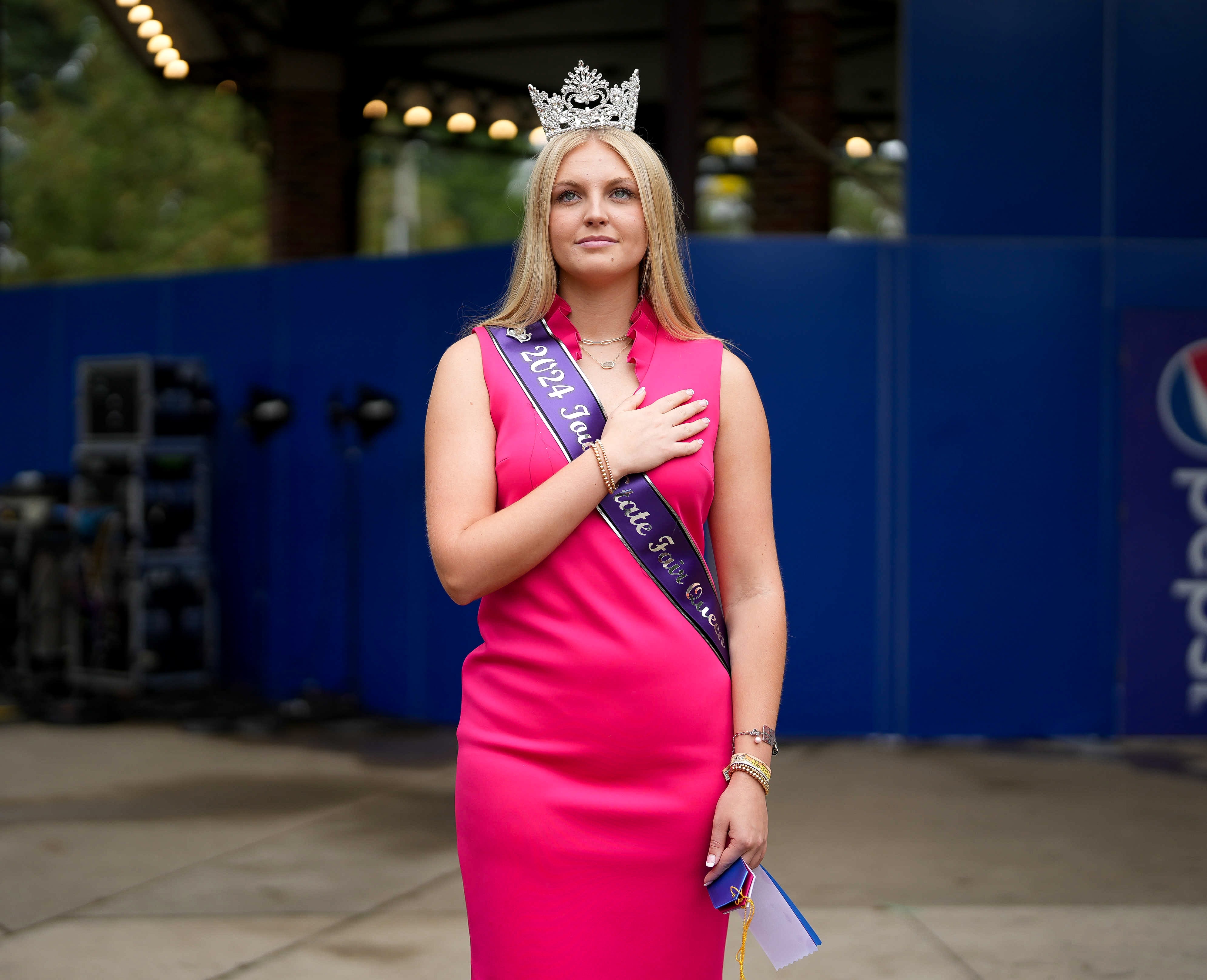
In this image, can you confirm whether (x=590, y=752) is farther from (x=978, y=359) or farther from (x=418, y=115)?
(x=418, y=115)

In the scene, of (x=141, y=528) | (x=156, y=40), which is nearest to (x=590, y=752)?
(x=141, y=528)

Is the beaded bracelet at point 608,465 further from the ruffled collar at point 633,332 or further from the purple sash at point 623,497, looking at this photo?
the ruffled collar at point 633,332

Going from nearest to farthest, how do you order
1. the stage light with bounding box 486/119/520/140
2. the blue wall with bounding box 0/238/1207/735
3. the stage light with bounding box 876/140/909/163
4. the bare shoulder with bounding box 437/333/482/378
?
the bare shoulder with bounding box 437/333/482/378 → the blue wall with bounding box 0/238/1207/735 → the stage light with bounding box 486/119/520/140 → the stage light with bounding box 876/140/909/163

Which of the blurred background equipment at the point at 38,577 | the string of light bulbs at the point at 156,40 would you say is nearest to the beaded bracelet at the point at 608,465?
the blurred background equipment at the point at 38,577

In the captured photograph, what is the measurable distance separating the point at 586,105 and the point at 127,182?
26.4m

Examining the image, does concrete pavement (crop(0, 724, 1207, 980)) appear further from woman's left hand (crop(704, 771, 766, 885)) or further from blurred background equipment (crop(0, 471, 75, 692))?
woman's left hand (crop(704, 771, 766, 885))

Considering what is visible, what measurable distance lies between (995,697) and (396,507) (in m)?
3.33

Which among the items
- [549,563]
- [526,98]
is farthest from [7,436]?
[549,563]

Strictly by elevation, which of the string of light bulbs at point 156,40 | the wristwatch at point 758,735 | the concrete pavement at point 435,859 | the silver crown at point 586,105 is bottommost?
the concrete pavement at point 435,859

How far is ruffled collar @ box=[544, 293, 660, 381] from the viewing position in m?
1.80

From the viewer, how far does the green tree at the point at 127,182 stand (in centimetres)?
2541

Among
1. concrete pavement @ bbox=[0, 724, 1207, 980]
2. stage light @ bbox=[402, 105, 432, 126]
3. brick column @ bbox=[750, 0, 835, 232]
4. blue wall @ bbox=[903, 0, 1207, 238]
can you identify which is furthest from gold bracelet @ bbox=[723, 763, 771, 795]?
stage light @ bbox=[402, 105, 432, 126]

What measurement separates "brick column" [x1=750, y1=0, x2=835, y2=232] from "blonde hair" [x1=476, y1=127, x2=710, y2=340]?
815 cm

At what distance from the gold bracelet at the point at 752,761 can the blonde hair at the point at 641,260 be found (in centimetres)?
57
